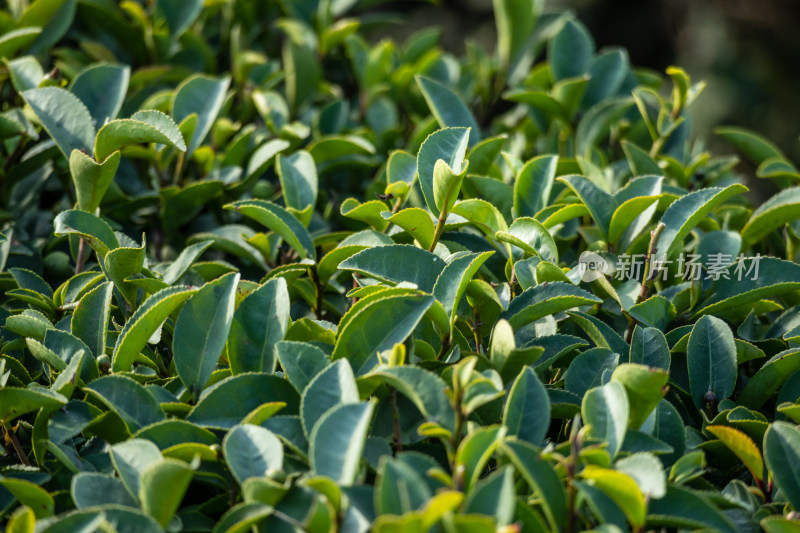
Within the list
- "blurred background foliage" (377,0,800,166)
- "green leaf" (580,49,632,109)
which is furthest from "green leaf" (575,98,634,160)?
"blurred background foliage" (377,0,800,166)

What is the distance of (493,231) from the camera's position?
1.30 meters

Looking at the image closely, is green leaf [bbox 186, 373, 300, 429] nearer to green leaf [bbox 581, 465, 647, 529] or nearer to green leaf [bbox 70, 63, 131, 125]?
green leaf [bbox 581, 465, 647, 529]

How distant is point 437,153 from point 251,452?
1.82 feet

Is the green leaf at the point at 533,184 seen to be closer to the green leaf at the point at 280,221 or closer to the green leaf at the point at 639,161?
the green leaf at the point at 639,161

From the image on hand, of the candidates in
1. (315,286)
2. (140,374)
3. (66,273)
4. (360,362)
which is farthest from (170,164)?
(360,362)

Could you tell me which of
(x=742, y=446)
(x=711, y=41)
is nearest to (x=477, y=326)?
(x=742, y=446)

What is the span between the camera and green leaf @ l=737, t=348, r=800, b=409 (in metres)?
1.17

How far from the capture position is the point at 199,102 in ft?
5.36

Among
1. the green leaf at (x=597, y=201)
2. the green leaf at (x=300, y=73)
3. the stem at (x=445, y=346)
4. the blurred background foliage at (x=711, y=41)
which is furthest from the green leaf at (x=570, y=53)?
the blurred background foliage at (x=711, y=41)

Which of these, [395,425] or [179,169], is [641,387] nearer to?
[395,425]

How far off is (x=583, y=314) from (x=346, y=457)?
0.47 metres

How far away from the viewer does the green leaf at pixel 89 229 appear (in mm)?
1170

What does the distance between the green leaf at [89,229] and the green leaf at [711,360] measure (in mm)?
876

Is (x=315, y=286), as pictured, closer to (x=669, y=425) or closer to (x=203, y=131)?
(x=203, y=131)
